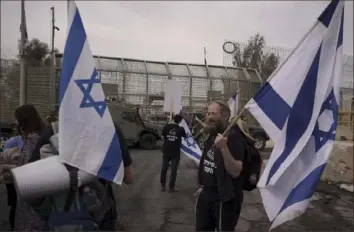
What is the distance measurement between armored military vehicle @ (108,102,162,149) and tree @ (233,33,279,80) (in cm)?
657

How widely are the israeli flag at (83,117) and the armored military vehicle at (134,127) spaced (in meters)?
14.9

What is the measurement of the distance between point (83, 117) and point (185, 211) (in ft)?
14.7

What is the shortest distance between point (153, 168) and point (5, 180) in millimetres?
8594

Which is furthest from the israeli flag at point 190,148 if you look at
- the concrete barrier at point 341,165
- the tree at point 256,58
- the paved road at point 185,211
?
the tree at point 256,58

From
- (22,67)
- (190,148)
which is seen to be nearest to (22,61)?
(22,67)

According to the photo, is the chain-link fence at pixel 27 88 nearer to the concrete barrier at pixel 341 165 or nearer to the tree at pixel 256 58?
the tree at pixel 256 58

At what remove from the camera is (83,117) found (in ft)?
9.68

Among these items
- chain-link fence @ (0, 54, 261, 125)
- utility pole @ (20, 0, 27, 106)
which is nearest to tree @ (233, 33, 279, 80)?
chain-link fence @ (0, 54, 261, 125)

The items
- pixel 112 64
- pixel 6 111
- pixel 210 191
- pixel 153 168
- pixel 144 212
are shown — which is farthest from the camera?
pixel 112 64

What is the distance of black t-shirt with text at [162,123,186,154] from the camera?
9.30m

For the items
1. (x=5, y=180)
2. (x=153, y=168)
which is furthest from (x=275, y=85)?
(x=153, y=168)

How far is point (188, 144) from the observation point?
9.89m

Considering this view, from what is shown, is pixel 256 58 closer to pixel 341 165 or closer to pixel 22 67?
pixel 22 67

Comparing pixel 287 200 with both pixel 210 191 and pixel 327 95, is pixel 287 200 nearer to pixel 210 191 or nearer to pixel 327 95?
pixel 210 191
